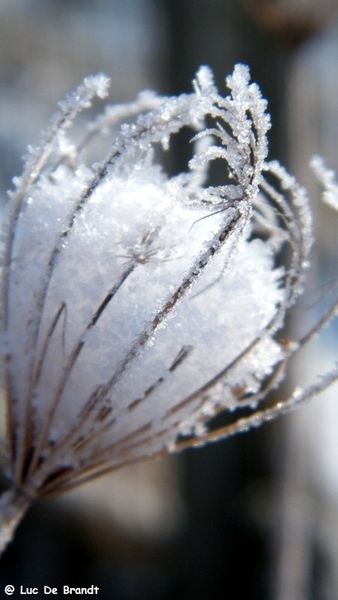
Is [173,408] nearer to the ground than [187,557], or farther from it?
nearer to the ground

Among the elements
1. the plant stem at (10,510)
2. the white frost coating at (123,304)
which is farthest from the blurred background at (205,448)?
the plant stem at (10,510)

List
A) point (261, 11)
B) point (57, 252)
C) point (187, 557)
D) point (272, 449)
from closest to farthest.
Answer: point (57, 252), point (261, 11), point (272, 449), point (187, 557)

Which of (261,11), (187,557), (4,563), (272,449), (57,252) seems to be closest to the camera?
(57,252)

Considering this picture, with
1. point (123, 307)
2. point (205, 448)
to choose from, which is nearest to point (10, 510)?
point (123, 307)

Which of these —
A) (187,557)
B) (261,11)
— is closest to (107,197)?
(261,11)

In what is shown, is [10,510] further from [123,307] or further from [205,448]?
[205,448]

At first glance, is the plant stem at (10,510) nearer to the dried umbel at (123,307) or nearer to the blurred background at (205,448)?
the dried umbel at (123,307)

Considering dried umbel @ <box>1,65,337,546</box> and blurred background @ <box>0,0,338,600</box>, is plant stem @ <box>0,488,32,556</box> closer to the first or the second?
dried umbel @ <box>1,65,337,546</box>

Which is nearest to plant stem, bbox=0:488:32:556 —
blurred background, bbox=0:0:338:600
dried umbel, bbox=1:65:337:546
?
dried umbel, bbox=1:65:337:546

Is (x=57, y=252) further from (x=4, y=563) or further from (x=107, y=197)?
(x=4, y=563)
